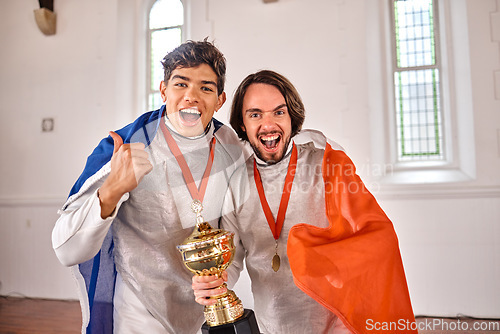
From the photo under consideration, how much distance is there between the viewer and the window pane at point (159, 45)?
2.58 meters

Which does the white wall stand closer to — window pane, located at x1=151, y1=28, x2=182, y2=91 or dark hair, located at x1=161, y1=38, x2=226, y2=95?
window pane, located at x1=151, y1=28, x2=182, y2=91

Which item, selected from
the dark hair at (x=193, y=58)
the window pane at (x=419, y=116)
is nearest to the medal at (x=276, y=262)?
the dark hair at (x=193, y=58)

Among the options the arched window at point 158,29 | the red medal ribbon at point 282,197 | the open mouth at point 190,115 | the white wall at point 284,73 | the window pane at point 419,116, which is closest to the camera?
the open mouth at point 190,115

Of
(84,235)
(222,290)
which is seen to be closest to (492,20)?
(222,290)

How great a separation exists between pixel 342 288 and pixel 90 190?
1005mm

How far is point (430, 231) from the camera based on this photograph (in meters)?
3.28

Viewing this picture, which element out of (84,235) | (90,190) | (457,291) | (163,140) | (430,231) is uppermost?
(163,140)

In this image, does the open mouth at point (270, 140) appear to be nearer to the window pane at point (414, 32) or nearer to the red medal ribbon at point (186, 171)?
the red medal ribbon at point (186, 171)

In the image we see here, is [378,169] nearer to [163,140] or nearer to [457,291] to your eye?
[457,291]

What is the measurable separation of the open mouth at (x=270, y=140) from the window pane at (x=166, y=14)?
5.41 feet

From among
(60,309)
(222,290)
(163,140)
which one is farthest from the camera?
(60,309)

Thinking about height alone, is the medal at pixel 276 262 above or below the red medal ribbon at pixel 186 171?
below

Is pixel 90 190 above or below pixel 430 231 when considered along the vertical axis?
above

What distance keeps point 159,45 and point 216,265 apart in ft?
6.35
